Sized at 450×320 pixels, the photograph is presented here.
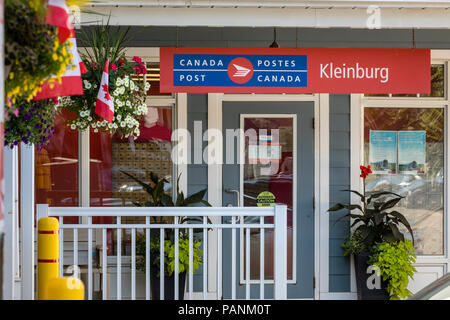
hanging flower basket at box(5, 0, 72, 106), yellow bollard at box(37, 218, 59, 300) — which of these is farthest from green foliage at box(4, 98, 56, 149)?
hanging flower basket at box(5, 0, 72, 106)

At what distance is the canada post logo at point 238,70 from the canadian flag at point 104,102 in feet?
4.84

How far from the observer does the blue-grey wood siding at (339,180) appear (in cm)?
717

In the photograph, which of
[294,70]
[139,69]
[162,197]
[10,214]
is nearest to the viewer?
[10,214]

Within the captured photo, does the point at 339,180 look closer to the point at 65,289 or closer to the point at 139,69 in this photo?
the point at 139,69

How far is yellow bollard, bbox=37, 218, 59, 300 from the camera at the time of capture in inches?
141

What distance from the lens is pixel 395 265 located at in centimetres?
667

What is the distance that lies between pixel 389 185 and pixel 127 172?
2760 mm

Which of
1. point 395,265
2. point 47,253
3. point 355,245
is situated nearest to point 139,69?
point 47,253

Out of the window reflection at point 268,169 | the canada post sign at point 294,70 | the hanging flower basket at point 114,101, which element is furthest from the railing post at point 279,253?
the window reflection at point 268,169

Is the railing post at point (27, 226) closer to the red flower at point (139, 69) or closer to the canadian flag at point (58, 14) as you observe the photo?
the red flower at point (139, 69)

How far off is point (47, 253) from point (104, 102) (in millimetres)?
1435

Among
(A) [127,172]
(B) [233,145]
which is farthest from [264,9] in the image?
(A) [127,172]

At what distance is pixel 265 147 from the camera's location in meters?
7.23
